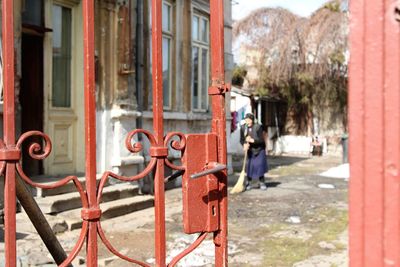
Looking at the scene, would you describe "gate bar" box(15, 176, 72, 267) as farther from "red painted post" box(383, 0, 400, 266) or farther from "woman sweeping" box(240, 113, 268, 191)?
"woman sweeping" box(240, 113, 268, 191)

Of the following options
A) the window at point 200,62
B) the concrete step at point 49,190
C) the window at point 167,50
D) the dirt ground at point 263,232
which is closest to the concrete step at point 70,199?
the concrete step at point 49,190

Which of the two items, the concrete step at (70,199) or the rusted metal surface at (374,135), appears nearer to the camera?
the rusted metal surface at (374,135)

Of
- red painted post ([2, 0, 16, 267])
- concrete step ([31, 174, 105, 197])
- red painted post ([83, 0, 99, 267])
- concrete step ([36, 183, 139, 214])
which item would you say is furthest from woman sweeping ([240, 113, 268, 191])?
red painted post ([2, 0, 16, 267])

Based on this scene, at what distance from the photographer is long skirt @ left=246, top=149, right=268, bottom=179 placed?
10400 mm

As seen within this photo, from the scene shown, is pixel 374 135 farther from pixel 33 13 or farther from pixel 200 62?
pixel 200 62

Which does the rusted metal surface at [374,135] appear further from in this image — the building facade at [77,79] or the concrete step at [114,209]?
the building facade at [77,79]

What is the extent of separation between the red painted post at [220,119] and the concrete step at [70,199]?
5.04 metres

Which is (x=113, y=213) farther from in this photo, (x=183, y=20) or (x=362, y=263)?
(x=362, y=263)

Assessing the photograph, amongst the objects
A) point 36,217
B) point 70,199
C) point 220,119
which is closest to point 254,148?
point 70,199

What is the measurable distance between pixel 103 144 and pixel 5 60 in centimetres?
677

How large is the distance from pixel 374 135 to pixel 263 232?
5641 millimetres

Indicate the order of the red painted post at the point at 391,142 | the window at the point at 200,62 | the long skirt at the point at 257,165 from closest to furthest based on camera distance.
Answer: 1. the red painted post at the point at 391,142
2. the long skirt at the point at 257,165
3. the window at the point at 200,62

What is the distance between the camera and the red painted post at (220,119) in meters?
2.07

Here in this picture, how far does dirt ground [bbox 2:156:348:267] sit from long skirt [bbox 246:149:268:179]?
39 centimetres
